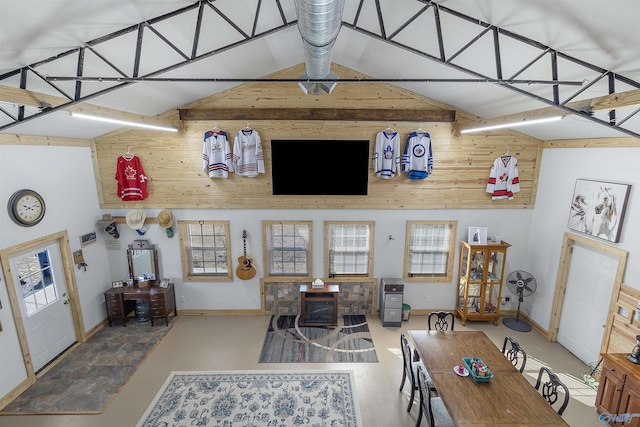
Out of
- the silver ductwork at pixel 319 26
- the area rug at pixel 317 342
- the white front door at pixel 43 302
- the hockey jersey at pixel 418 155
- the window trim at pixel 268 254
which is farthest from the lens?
the window trim at pixel 268 254

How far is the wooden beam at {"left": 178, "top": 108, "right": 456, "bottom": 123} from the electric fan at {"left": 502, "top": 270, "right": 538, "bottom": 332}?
3.42 metres

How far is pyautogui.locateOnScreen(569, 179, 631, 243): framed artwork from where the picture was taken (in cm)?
453

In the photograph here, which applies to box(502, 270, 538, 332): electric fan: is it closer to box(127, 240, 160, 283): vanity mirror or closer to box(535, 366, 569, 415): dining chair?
box(535, 366, 569, 415): dining chair

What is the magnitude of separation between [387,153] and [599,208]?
3.37m

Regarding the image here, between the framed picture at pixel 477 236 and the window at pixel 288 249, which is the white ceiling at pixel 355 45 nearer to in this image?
the framed picture at pixel 477 236

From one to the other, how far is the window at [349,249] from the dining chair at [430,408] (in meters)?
3.01

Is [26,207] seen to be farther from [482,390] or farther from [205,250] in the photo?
[482,390]

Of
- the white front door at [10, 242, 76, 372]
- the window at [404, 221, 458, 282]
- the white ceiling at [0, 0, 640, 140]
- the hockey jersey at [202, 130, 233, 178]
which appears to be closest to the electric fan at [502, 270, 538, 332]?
the window at [404, 221, 458, 282]

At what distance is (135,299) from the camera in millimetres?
6176

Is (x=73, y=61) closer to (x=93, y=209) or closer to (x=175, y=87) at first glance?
(x=175, y=87)

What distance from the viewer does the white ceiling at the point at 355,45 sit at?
2328 mm

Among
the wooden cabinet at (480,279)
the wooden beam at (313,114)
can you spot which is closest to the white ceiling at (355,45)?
the wooden beam at (313,114)

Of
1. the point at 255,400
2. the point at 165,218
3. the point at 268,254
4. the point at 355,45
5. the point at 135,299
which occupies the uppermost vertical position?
the point at 355,45

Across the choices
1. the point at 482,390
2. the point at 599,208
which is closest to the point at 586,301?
the point at 599,208
